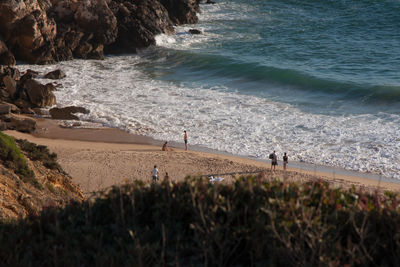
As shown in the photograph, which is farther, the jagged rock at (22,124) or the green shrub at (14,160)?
the jagged rock at (22,124)

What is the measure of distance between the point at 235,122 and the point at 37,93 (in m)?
9.23

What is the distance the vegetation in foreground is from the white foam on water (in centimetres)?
1170

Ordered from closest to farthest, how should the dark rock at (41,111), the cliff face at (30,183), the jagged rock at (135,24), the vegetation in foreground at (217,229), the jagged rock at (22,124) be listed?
the vegetation in foreground at (217,229)
the cliff face at (30,183)
the jagged rock at (22,124)
the dark rock at (41,111)
the jagged rock at (135,24)

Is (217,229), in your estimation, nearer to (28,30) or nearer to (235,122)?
(235,122)

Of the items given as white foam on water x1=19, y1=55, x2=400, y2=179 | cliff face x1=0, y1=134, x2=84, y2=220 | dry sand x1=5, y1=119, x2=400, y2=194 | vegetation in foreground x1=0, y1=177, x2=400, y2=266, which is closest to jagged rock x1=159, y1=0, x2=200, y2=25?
white foam on water x1=19, y1=55, x2=400, y2=179

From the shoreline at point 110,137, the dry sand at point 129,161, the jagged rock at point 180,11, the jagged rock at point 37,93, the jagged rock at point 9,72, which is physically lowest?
the dry sand at point 129,161

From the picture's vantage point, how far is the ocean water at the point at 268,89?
64.6 feet

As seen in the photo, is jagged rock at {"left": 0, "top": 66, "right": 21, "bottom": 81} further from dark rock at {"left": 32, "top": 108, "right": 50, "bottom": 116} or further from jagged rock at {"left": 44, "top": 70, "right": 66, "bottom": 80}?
jagged rock at {"left": 44, "top": 70, "right": 66, "bottom": 80}

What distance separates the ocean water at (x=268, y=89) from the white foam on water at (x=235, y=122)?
45 mm

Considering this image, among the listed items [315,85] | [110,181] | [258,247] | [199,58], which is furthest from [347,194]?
[199,58]

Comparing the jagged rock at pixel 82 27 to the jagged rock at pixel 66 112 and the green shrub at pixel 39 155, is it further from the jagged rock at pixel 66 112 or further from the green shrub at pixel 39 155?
the green shrub at pixel 39 155

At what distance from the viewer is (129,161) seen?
17.2m

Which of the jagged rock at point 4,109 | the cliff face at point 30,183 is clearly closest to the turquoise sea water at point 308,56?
the jagged rock at point 4,109

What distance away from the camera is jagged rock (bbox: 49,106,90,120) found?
22.2 m
